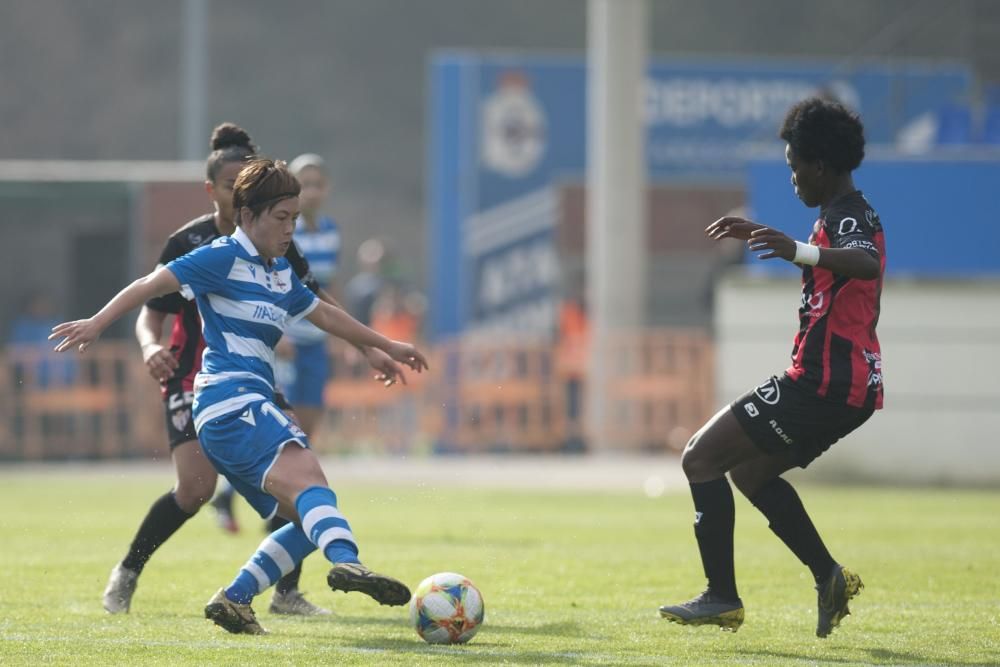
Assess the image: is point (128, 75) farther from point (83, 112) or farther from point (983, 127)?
point (983, 127)

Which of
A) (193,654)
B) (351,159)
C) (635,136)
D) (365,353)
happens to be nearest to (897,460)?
(635,136)

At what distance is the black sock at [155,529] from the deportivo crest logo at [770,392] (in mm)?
2490

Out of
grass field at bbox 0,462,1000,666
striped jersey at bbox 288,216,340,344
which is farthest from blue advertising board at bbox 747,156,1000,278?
striped jersey at bbox 288,216,340,344

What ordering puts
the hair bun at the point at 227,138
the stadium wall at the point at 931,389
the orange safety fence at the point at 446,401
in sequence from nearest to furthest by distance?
the hair bun at the point at 227,138 < the stadium wall at the point at 931,389 < the orange safety fence at the point at 446,401

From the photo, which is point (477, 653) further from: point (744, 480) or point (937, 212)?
point (937, 212)

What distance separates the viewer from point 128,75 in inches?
1773

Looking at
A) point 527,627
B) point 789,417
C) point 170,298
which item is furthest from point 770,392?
point 170,298

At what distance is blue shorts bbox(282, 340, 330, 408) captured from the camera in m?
9.73

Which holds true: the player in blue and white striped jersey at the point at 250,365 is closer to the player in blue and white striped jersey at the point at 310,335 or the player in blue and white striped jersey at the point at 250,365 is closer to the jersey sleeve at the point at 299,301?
the jersey sleeve at the point at 299,301

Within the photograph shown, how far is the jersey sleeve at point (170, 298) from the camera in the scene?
7.48 metres

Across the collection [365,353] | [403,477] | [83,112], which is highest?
[83,112]

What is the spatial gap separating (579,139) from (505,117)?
1.48 meters

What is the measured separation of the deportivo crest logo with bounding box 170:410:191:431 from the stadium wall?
8817 mm

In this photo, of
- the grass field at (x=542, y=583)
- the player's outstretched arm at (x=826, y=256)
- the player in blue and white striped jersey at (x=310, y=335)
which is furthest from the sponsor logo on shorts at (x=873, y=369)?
the player in blue and white striped jersey at (x=310, y=335)
